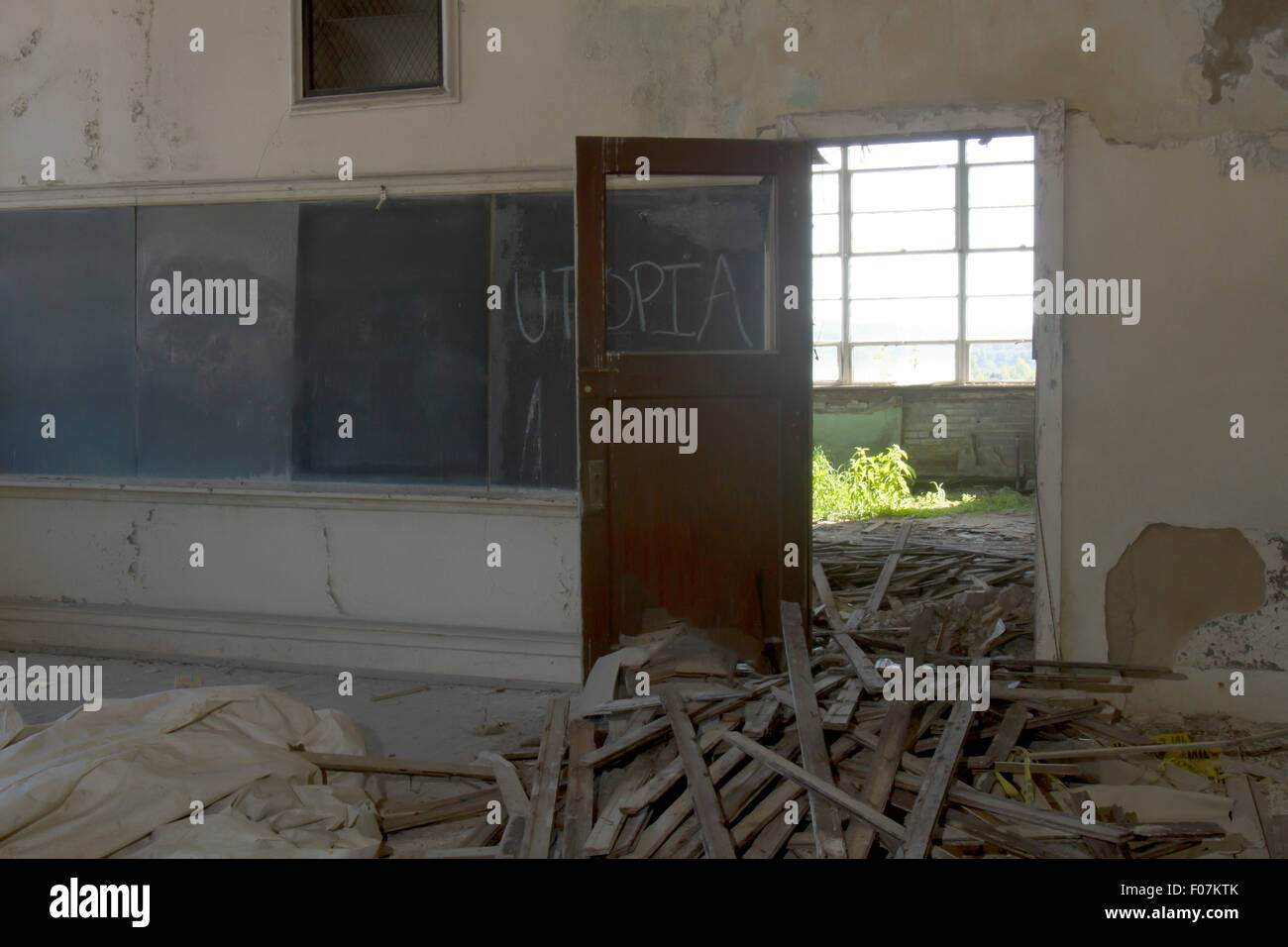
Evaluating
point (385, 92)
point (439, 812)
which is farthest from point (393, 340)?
point (439, 812)

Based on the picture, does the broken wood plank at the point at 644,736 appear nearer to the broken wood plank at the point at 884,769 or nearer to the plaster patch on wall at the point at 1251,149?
the broken wood plank at the point at 884,769

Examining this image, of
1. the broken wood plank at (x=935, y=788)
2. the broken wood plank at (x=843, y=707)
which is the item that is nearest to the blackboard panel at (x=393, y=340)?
the broken wood plank at (x=843, y=707)

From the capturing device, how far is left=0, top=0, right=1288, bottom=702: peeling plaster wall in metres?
3.78

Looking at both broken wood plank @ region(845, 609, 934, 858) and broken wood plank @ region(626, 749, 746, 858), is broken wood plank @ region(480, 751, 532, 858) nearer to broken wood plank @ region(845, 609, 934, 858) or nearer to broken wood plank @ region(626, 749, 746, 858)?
broken wood plank @ region(626, 749, 746, 858)

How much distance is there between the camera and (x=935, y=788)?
2.83 m

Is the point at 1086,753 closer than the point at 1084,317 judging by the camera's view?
Yes

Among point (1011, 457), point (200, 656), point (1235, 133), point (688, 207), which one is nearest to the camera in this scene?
point (1235, 133)

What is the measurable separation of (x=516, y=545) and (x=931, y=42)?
2.71 m

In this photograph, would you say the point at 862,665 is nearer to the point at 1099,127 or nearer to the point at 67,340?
the point at 1099,127

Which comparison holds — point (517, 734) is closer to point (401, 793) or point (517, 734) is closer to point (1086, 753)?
point (401, 793)

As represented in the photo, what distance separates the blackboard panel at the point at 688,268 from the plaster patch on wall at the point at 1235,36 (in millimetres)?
1697

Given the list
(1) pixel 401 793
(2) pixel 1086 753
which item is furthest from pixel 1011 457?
(1) pixel 401 793

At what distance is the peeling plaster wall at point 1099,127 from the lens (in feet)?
12.4

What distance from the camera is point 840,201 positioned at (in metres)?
11.1
